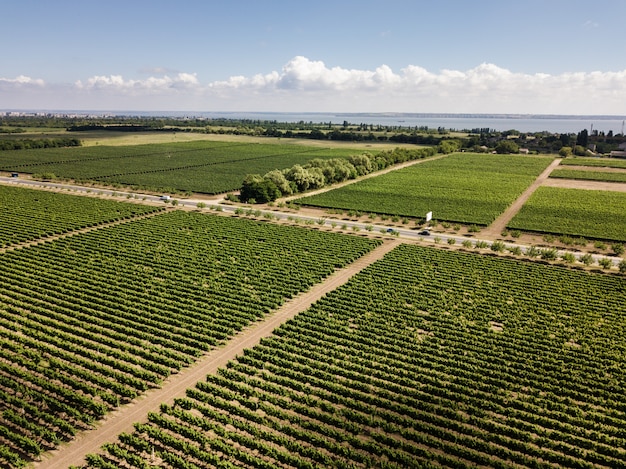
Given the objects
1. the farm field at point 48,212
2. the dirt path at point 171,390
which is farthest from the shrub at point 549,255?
the farm field at point 48,212

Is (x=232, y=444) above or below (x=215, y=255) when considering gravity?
below

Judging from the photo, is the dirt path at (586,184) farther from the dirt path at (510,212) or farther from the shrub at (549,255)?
the shrub at (549,255)

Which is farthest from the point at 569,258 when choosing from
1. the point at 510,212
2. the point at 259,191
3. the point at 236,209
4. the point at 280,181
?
the point at 280,181

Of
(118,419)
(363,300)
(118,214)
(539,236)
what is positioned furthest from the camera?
(118,214)

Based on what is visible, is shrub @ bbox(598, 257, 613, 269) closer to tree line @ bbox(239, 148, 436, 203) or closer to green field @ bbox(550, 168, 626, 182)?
tree line @ bbox(239, 148, 436, 203)

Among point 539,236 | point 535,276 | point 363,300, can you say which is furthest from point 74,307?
point 539,236

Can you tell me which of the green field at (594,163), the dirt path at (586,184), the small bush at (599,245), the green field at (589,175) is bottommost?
the small bush at (599,245)

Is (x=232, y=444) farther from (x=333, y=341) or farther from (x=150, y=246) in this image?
(x=150, y=246)
